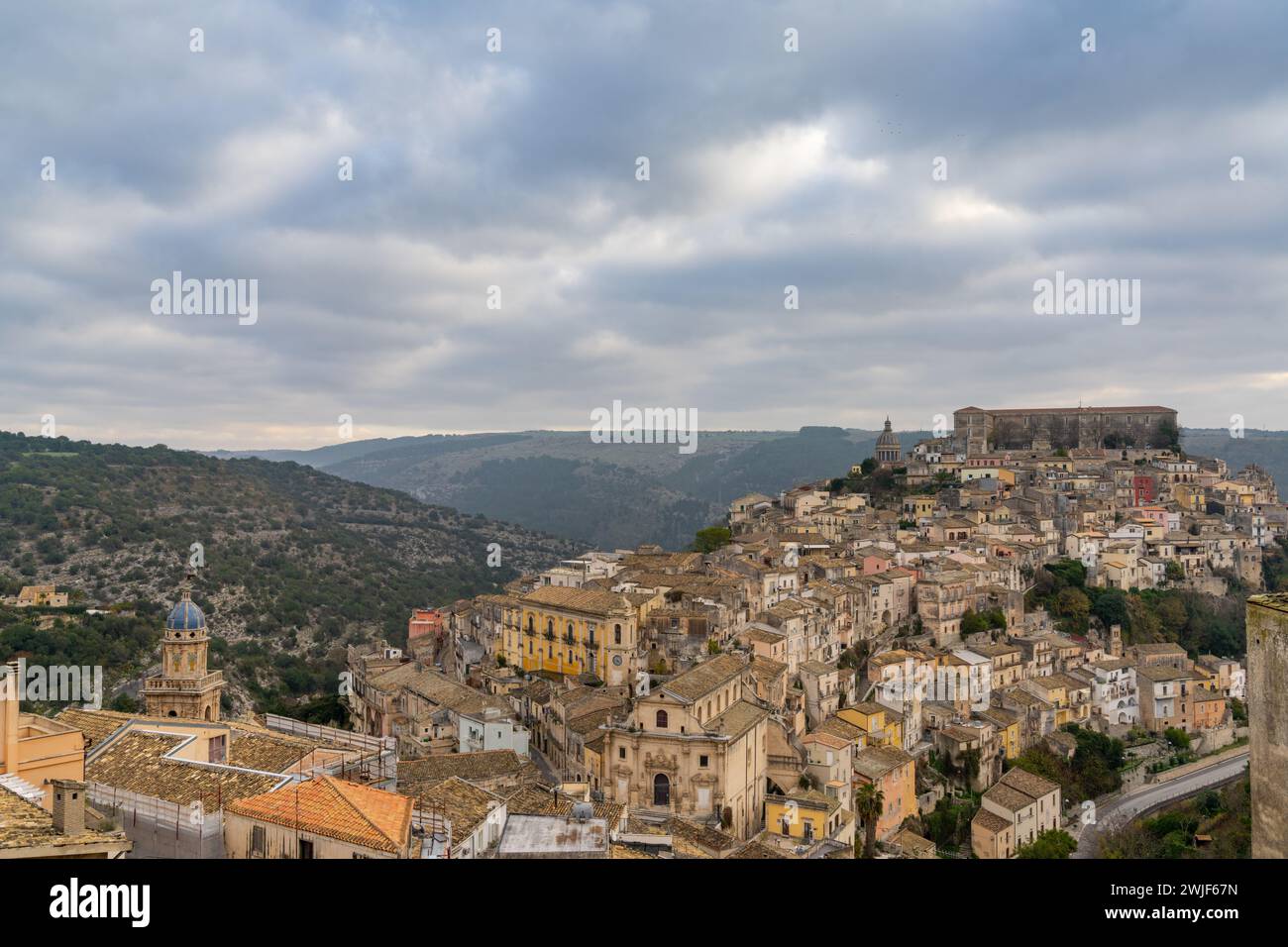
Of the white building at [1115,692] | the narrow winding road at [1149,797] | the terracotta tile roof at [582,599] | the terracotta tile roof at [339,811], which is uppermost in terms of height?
the terracotta tile roof at [339,811]

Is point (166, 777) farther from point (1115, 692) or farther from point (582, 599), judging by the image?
point (1115, 692)

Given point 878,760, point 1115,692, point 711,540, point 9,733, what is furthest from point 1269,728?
point 711,540

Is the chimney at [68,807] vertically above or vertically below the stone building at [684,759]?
above

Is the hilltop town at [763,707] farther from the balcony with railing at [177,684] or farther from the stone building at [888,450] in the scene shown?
the stone building at [888,450]

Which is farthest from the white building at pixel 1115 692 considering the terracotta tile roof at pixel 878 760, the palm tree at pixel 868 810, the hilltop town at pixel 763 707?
the palm tree at pixel 868 810

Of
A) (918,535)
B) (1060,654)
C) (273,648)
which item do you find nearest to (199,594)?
(273,648)
